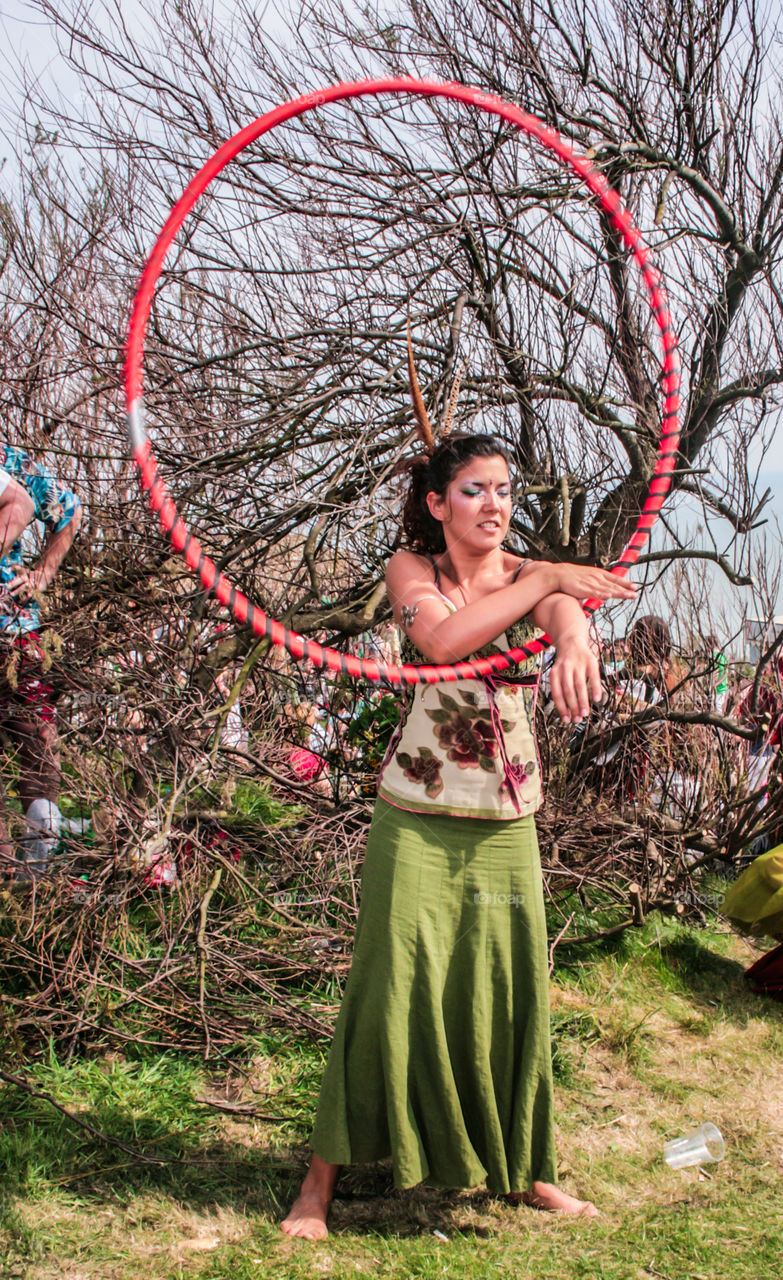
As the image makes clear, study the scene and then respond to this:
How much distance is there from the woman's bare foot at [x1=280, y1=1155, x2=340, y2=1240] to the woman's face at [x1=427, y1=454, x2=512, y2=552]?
1.70m

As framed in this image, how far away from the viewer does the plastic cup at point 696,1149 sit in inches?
120

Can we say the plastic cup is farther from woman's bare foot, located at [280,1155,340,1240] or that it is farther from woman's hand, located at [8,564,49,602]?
woman's hand, located at [8,564,49,602]

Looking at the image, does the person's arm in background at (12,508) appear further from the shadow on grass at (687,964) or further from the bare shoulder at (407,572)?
the shadow on grass at (687,964)

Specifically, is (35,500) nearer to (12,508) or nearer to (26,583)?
(12,508)

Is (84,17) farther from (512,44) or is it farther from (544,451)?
(544,451)

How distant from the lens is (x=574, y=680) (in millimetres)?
2066

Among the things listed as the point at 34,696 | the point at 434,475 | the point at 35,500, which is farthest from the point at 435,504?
the point at 34,696

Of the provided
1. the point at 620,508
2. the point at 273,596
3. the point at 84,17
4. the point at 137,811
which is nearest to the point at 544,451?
the point at 620,508

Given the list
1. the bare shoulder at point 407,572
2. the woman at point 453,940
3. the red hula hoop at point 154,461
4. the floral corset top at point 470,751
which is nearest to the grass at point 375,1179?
the woman at point 453,940

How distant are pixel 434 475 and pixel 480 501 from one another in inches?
8.0

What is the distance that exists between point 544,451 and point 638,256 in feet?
5.59

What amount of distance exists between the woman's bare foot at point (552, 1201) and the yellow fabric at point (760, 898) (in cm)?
193

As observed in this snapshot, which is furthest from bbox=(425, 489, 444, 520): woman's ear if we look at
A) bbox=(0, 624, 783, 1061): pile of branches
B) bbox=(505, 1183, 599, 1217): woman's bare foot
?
bbox=(505, 1183, 599, 1217): woman's bare foot

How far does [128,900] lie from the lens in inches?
146
